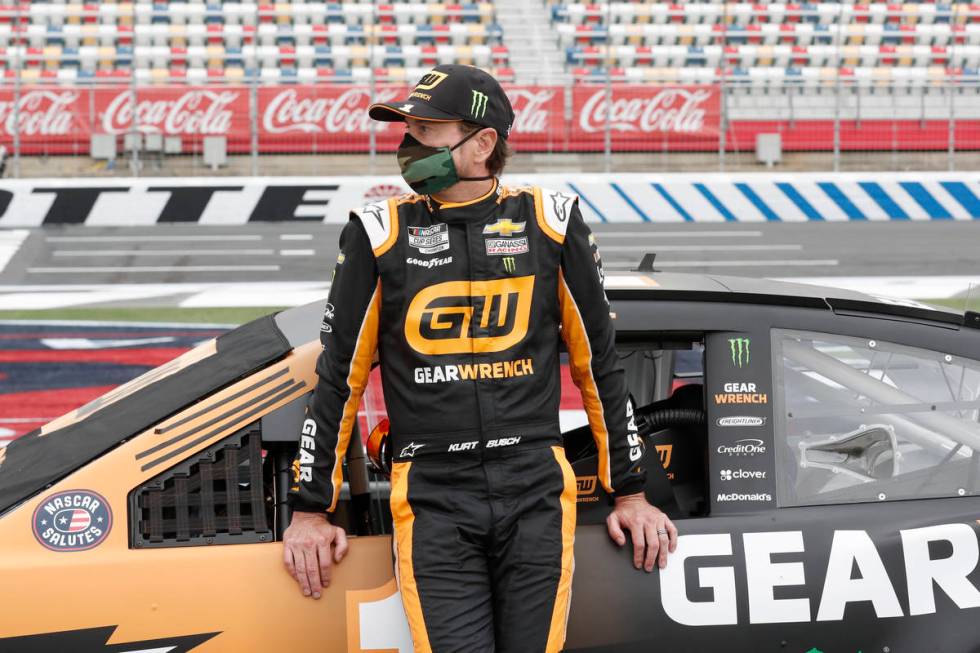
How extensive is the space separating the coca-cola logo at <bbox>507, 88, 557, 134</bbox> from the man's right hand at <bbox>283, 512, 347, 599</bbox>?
14.4m

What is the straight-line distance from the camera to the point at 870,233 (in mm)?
12609

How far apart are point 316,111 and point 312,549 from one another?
1430cm

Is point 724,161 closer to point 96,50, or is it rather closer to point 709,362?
point 96,50

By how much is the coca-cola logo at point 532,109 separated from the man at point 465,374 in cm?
1426

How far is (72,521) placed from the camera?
2227 millimetres

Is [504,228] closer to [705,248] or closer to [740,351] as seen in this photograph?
[740,351]

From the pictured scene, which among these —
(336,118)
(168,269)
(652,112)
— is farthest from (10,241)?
(652,112)

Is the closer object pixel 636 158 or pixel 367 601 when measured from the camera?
pixel 367 601

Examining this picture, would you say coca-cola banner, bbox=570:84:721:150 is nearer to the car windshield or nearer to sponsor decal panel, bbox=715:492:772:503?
the car windshield

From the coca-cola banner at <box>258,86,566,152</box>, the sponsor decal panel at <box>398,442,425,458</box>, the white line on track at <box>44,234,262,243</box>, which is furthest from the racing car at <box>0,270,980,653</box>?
the coca-cola banner at <box>258,86,566,152</box>

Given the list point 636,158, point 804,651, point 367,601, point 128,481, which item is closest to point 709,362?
point 804,651

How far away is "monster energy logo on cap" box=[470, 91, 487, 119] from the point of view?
2.12m

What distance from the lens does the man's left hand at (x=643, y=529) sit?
2.22 m

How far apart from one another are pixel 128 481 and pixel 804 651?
1.46 m
